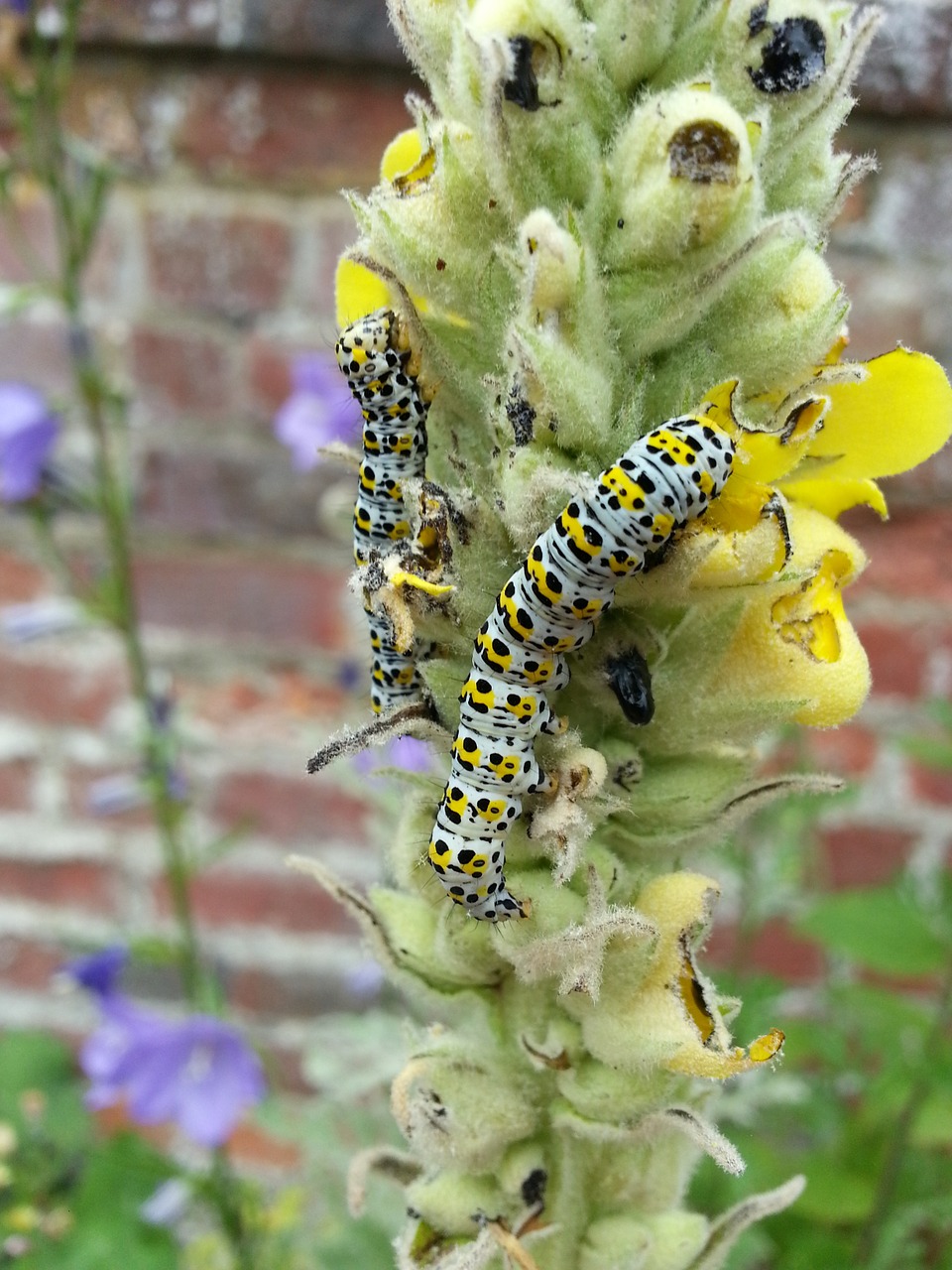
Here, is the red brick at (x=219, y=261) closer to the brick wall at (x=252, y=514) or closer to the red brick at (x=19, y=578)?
the brick wall at (x=252, y=514)

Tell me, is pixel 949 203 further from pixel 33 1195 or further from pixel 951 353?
pixel 33 1195

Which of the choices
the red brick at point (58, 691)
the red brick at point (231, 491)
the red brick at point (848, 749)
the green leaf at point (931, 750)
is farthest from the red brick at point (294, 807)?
the green leaf at point (931, 750)

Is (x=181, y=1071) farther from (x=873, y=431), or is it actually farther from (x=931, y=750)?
(x=873, y=431)

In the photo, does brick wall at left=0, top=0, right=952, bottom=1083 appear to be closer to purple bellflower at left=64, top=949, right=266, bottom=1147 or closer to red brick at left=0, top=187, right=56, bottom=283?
red brick at left=0, top=187, right=56, bottom=283

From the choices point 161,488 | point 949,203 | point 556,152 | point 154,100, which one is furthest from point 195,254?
point 556,152

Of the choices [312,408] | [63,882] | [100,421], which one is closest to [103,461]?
[100,421]
